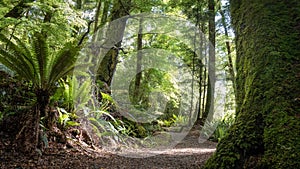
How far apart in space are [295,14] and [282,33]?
0.26 meters

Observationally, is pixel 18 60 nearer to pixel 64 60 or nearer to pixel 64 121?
pixel 64 60

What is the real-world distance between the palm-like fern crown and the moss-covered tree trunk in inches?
75.1

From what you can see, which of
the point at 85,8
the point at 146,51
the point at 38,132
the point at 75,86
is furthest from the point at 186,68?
the point at 38,132

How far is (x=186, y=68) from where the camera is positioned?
39.8ft

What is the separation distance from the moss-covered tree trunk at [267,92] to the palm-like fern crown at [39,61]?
1908 millimetres

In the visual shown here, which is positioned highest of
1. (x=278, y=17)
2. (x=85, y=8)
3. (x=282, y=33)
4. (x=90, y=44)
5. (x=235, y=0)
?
(x=85, y=8)

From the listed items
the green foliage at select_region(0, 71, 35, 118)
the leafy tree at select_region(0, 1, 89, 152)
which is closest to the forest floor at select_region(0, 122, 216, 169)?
the leafy tree at select_region(0, 1, 89, 152)

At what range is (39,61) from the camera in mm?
2854

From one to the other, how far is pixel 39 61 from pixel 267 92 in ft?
7.84

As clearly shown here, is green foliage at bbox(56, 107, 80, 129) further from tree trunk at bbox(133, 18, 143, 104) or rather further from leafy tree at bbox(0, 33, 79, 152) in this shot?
tree trunk at bbox(133, 18, 143, 104)

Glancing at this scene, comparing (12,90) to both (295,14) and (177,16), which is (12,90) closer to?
(295,14)

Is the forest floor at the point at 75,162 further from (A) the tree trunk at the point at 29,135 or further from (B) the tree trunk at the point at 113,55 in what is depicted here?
(B) the tree trunk at the point at 113,55

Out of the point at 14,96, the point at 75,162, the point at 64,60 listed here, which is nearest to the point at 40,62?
the point at 64,60

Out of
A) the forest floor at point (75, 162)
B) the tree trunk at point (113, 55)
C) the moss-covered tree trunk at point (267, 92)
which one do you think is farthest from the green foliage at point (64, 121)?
the tree trunk at point (113, 55)
